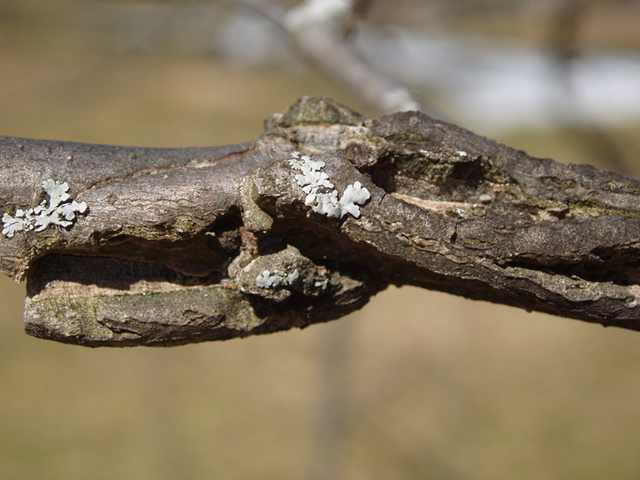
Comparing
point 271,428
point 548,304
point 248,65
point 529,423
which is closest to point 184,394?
point 271,428

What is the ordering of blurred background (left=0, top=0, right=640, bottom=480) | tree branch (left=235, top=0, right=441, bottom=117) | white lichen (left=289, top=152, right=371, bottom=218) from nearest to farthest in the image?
A: white lichen (left=289, top=152, right=371, bottom=218), tree branch (left=235, top=0, right=441, bottom=117), blurred background (left=0, top=0, right=640, bottom=480)

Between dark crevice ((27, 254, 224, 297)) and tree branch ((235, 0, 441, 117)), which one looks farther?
tree branch ((235, 0, 441, 117))

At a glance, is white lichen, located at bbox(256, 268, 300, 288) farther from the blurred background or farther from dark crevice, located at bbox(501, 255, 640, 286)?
the blurred background

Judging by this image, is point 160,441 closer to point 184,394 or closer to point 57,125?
point 184,394

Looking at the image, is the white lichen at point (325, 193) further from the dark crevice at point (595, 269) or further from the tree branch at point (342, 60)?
the tree branch at point (342, 60)

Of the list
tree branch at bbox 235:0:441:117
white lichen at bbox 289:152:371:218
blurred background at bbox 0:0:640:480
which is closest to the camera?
white lichen at bbox 289:152:371:218

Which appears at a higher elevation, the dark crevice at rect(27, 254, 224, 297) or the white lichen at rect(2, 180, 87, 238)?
the white lichen at rect(2, 180, 87, 238)

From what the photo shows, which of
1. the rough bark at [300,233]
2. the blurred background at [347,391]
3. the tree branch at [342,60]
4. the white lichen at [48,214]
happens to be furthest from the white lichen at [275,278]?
the blurred background at [347,391]

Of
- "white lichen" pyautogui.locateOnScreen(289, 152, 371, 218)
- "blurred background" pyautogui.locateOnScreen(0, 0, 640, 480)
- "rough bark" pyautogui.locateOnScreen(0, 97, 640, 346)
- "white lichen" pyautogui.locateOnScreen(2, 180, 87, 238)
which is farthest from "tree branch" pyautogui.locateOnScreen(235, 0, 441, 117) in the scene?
"white lichen" pyautogui.locateOnScreen(2, 180, 87, 238)
